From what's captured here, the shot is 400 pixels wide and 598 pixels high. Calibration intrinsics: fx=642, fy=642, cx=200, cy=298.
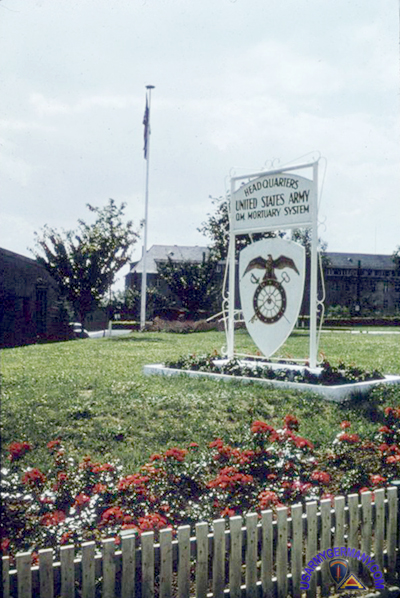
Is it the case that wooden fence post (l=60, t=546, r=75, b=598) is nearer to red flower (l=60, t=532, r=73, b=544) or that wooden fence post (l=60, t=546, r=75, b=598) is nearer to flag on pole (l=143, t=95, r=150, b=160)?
red flower (l=60, t=532, r=73, b=544)

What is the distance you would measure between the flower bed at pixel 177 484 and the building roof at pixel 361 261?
79.3 metres

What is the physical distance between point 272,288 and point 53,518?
689 centimetres

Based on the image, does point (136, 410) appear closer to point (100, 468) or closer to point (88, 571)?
point (100, 468)

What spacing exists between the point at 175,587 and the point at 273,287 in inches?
270

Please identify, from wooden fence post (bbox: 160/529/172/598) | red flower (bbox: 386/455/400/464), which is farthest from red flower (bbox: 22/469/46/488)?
red flower (bbox: 386/455/400/464)

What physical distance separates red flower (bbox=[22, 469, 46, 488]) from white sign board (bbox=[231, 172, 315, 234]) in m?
6.97

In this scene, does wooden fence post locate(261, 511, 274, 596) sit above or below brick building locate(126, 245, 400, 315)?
below

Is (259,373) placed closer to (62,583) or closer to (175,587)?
(175,587)

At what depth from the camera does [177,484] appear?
5.84m

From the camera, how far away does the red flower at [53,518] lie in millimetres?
4617

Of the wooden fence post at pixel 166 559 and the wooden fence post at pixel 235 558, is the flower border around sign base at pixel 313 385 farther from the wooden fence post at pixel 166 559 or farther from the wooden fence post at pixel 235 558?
the wooden fence post at pixel 166 559

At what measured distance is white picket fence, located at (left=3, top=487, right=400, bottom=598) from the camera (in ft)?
12.7

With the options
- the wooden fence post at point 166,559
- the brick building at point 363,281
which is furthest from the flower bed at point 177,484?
the brick building at point 363,281

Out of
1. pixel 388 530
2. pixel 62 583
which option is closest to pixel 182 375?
pixel 388 530
